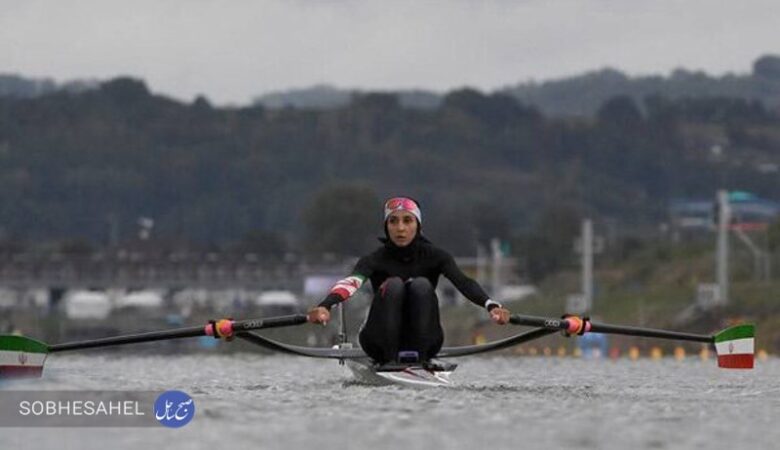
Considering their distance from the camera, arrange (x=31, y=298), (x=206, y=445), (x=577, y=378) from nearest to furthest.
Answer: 1. (x=206, y=445)
2. (x=577, y=378)
3. (x=31, y=298)

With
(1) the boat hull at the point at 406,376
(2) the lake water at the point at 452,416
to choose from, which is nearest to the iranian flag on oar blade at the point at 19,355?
(2) the lake water at the point at 452,416

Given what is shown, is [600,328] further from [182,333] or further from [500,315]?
[182,333]

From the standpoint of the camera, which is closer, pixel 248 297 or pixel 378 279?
pixel 378 279

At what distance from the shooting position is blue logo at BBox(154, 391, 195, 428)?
818 inches

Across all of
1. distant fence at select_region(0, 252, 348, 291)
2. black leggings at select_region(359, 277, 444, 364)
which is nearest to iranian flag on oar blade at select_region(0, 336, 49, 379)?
black leggings at select_region(359, 277, 444, 364)

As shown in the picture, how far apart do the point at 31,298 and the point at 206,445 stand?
157m

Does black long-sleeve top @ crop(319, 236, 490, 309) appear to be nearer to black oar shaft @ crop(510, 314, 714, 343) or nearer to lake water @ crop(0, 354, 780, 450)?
black oar shaft @ crop(510, 314, 714, 343)

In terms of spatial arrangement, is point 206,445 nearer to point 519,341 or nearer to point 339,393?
point 339,393

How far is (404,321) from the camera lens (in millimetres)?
27531

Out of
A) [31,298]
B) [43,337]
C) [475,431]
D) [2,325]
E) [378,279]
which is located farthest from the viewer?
[31,298]

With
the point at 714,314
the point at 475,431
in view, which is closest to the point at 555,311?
the point at 714,314

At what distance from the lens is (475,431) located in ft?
65.8

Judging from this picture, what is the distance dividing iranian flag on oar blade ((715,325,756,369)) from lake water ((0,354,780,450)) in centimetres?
32

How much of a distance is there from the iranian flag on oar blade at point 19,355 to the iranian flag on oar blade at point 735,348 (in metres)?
8.48
